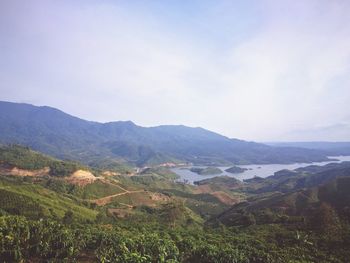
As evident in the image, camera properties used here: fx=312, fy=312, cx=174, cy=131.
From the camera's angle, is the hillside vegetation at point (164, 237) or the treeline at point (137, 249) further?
the hillside vegetation at point (164, 237)

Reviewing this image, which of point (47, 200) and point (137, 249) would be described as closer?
point (137, 249)

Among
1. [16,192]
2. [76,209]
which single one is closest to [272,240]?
[76,209]

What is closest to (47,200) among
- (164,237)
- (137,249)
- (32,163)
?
(164,237)

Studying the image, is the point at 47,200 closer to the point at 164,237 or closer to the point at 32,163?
the point at 164,237

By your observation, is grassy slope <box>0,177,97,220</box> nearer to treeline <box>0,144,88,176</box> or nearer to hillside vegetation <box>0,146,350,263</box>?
hillside vegetation <box>0,146,350,263</box>

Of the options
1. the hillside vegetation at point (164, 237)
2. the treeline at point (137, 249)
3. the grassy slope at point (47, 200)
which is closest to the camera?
the treeline at point (137, 249)

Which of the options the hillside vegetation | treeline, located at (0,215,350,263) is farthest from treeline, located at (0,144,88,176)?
treeline, located at (0,215,350,263)

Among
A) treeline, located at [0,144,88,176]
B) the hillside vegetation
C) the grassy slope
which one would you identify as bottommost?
the grassy slope

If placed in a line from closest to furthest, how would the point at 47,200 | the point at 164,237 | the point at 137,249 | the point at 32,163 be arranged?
the point at 137,249 < the point at 164,237 < the point at 47,200 < the point at 32,163

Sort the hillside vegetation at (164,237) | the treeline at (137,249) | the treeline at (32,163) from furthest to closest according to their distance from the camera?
the treeline at (32,163), the hillside vegetation at (164,237), the treeline at (137,249)

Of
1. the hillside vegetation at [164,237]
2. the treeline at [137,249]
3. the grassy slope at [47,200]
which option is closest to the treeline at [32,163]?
the grassy slope at [47,200]

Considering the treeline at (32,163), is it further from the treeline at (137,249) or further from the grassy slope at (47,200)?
the treeline at (137,249)

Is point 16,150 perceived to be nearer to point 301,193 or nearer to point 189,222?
point 189,222

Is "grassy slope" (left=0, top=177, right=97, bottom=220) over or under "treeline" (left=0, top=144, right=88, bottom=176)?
under
